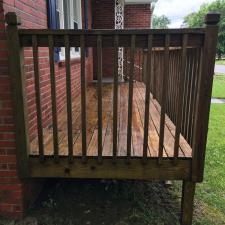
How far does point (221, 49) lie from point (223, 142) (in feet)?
169

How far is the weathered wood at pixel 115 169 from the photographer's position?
9.18 ft

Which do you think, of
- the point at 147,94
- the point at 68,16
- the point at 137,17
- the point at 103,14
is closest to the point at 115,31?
the point at 147,94

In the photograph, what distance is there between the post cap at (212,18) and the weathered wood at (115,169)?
125cm

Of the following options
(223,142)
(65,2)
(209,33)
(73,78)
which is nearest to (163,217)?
(209,33)

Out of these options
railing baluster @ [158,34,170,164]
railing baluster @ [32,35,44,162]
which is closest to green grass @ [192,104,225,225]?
railing baluster @ [158,34,170,164]

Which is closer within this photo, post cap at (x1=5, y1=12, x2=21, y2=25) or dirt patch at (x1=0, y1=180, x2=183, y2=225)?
post cap at (x1=5, y1=12, x2=21, y2=25)

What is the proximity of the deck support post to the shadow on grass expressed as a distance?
11cm

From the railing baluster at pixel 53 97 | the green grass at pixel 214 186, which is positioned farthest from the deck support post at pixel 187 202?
the railing baluster at pixel 53 97

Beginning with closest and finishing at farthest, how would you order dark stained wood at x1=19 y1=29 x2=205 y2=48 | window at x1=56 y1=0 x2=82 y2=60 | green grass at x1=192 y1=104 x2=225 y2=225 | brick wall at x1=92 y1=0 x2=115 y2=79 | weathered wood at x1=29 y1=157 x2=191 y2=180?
dark stained wood at x1=19 y1=29 x2=205 y2=48, weathered wood at x1=29 y1=157 x2=191 y2=180, green grass at x1=192 y1=104 x2=225 y2=225, window at x1=56 y1=0 x2=82 y2=60, brick wall at x1=92 y1=0 x2=115 y2=79

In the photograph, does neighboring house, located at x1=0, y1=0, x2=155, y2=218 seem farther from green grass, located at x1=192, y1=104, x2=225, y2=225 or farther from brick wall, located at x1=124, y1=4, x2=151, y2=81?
brick wall, located at x1=124, y1=4, x2=151, y2=81

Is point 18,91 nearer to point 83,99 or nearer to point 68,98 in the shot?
point 68,98

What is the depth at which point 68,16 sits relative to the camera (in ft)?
18.6

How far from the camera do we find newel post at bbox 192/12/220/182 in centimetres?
243

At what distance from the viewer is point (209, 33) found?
244cm
